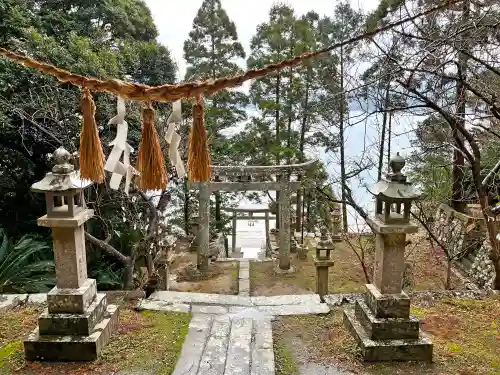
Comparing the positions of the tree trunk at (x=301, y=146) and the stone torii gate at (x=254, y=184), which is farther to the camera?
the tree trunk at (x=301, y=146)

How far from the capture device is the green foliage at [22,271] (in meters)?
6.18

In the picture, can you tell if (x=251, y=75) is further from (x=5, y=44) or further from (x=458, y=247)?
(x=458, y=247)

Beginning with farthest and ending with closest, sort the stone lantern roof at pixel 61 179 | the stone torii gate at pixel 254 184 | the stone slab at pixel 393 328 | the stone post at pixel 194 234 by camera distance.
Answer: the stone post at pixel 194 234 < the stone torii gate at pixel 254 184 < the stone slab at pixel 393 328 < the stone lantern roof at pixel 61 179

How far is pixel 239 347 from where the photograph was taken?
4.31m

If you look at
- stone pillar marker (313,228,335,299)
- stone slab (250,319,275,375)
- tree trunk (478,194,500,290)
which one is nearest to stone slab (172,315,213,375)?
stone slab (250,319,275,375)

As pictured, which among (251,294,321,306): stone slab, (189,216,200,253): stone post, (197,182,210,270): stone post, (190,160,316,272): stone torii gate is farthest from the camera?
(189,216,200,253): stone post

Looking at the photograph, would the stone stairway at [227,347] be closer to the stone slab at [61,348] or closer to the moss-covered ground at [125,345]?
the moss-covered ground at [125,345]

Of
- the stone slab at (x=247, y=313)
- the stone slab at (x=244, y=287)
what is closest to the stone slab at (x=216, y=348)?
the stone slab at (x=247, y=313)

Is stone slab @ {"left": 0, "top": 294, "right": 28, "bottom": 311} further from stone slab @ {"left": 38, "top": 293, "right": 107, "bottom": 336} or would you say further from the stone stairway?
the stone stairway

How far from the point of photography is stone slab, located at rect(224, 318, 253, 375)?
390 cm

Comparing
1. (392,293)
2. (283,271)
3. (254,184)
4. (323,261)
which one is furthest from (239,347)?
(283,271)

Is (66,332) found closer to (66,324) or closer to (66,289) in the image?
(66,324)

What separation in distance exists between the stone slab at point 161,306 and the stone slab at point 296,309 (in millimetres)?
1005

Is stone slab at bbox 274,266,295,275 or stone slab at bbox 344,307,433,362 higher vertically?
stone slab at bbox 344,307,433,362
